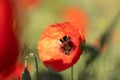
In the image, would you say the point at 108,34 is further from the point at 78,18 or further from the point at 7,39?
the point at 7,39

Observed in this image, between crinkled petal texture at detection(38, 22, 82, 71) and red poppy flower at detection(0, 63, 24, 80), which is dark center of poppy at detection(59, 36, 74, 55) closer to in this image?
crinkled petal texture at detection(38, 22, 82, 71)

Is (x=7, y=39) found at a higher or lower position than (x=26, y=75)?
higher

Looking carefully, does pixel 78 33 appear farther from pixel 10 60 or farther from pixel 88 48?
pixel 10 60

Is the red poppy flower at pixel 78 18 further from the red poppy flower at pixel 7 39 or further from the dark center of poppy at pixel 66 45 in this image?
the red poppy flower at pixel 7 39

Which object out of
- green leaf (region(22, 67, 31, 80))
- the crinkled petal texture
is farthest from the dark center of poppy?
green leaf (region(22, 67, 31, 80))

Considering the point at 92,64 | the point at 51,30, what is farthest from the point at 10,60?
the point at 92,64

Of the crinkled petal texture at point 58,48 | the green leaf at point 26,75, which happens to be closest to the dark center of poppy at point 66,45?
the crinkled petal texture at point 58,48

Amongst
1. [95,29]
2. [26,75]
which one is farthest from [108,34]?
[26,75]
